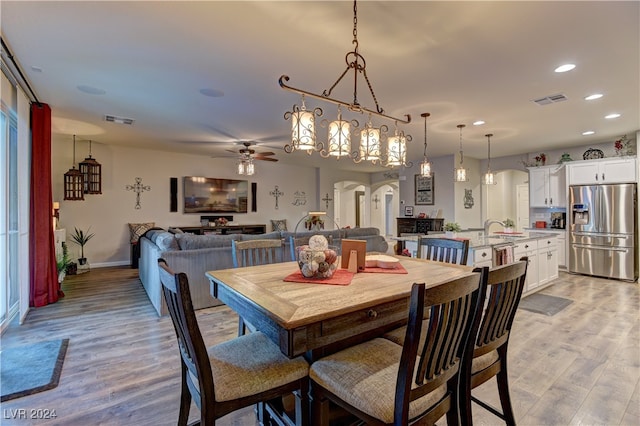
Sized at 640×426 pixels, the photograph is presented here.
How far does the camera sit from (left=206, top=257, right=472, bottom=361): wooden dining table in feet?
4.04

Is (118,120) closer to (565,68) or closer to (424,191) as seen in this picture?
(565,68)

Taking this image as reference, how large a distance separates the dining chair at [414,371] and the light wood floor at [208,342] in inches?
33.0

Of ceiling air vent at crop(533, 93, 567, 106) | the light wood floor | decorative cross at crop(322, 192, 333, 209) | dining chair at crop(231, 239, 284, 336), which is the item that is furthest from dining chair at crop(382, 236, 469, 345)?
decorative cross at crop(322, 192, 333, 209)

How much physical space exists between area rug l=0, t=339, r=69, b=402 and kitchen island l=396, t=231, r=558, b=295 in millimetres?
3696

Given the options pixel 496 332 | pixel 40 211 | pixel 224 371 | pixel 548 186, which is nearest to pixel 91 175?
pixel 40 211

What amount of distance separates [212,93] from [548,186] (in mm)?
6841

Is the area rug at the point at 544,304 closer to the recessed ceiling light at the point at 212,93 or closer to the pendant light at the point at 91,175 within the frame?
the recessed ceiling light at the point at 212,93

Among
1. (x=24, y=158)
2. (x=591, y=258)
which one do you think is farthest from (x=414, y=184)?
(x=24, y=158)

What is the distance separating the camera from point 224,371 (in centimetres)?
140

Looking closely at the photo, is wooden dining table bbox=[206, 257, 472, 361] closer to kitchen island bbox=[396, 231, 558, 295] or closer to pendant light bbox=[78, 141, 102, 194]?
kitchen island bbox=[396, 231, 558, 295]

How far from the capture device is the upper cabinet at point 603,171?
530 centimetres

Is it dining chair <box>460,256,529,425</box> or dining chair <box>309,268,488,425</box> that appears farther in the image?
dining chair <box>460,256,529,425</box>

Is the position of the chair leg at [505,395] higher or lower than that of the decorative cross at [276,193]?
lower

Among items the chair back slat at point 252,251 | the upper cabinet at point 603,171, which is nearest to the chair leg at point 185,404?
the chair back slat at point 252,251
